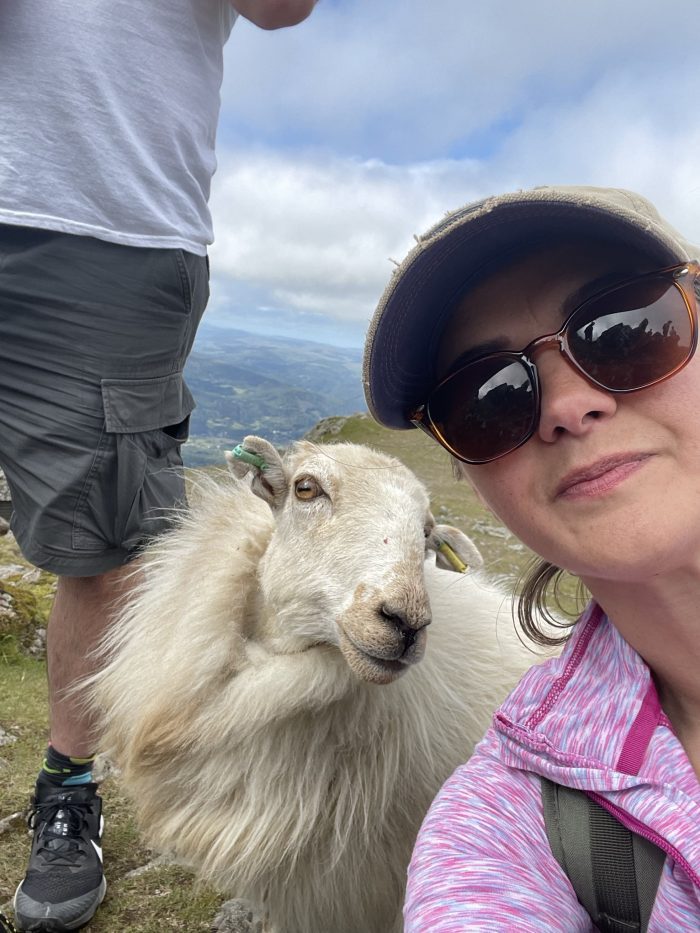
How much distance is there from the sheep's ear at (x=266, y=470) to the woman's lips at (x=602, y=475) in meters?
1.78

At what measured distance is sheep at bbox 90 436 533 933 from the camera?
2.74 meters

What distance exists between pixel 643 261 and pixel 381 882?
2.65 metres

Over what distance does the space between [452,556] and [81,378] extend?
1921 mm

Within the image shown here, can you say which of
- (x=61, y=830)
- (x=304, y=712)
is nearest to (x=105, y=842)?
(x=61, y=830)

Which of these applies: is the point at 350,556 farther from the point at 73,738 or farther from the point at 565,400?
the point at 73,738

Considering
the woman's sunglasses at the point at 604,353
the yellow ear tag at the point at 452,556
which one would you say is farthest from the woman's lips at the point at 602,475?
the yellow ear tag at the point at 452,556

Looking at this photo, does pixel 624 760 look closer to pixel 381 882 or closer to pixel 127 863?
pixel 381 882

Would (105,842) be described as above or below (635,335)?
below

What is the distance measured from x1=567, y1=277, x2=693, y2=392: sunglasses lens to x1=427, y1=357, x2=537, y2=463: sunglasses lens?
0.16m

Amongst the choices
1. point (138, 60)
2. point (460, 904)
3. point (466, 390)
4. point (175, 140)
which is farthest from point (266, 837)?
point (138, 60)

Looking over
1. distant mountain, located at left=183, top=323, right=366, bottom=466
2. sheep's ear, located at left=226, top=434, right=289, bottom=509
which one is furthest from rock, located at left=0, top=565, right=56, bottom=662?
distant mountain, located at left=183, top=323, right=366, bottom=466

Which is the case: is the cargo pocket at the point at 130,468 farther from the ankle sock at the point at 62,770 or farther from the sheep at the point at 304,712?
the ankle sock at the point at 62,770

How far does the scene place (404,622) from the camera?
2.42 metres

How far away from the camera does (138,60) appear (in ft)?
9.41
